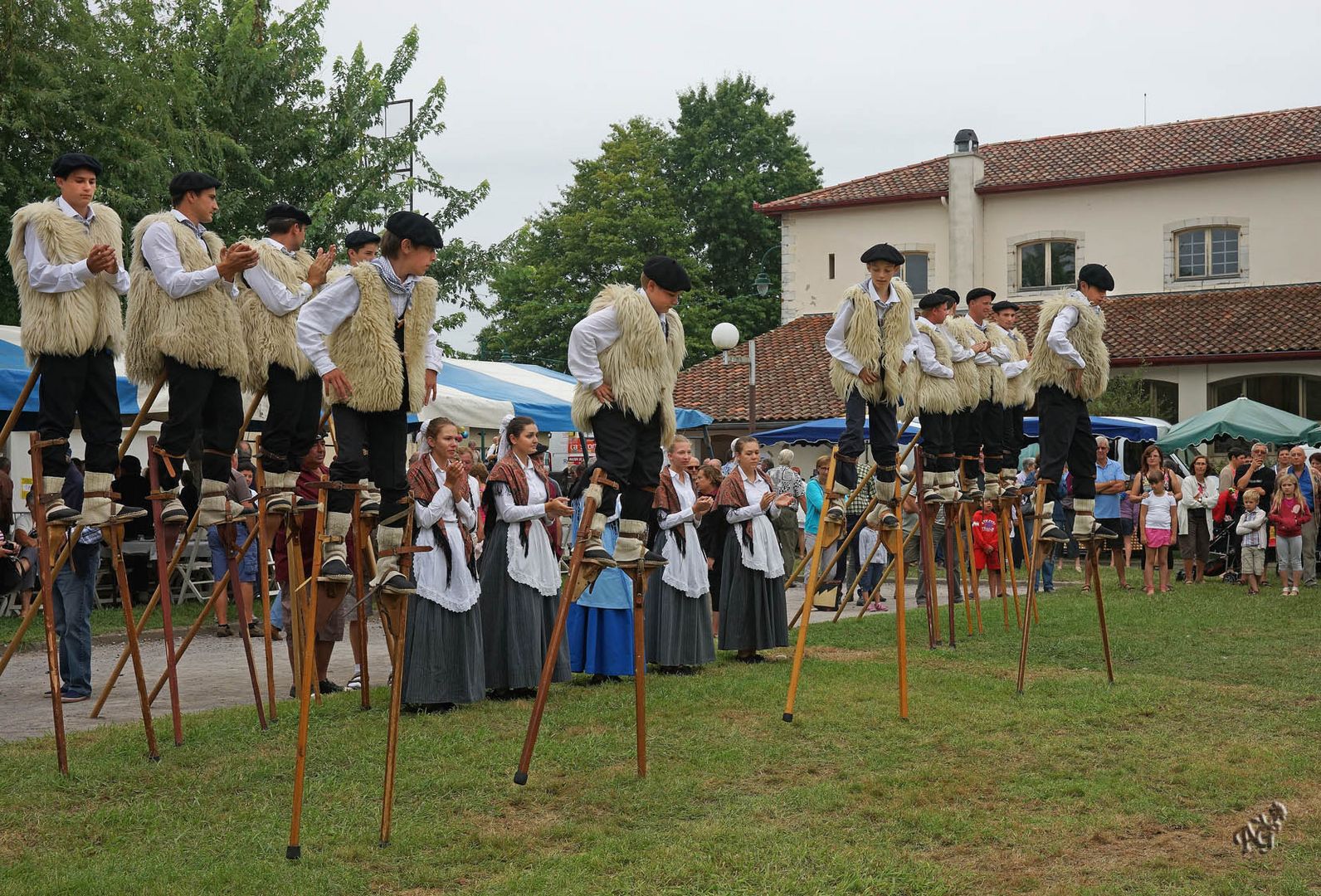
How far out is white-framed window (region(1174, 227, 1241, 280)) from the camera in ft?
114

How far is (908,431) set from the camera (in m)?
24.0

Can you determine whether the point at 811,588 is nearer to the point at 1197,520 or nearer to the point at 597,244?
the point at 1197,520

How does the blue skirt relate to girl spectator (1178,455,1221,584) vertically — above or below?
below

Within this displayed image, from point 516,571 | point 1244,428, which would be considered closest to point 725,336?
point 1244,428

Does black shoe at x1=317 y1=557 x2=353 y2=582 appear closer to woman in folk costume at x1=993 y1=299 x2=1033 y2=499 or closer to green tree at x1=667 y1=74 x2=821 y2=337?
woman in folk costume at x1=993 y1=299 x2=1033 y2=499

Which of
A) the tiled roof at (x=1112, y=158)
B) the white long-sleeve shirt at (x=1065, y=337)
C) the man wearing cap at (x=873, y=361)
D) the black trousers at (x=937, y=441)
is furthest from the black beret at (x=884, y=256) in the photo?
the tiled roof at (x=1112, y=158)

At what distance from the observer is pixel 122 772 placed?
7645mm

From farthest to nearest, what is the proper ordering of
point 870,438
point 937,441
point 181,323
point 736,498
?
point 736,498
point 937,441
point 870,438
point 181,323

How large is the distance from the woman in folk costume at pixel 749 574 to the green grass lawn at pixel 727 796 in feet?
4.85

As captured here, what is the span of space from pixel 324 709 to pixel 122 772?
7.28 ft

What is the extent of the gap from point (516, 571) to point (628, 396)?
3308 millimetres

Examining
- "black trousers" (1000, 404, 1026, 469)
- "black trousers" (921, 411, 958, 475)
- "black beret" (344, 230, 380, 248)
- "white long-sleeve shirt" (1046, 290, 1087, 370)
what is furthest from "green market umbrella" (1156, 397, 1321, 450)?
"black beret" (344, 230, 380, 248)

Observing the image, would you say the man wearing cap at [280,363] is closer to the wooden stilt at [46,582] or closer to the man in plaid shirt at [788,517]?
the wooden stilt at [46,582]

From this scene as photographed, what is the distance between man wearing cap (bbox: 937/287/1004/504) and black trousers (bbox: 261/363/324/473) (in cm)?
632
